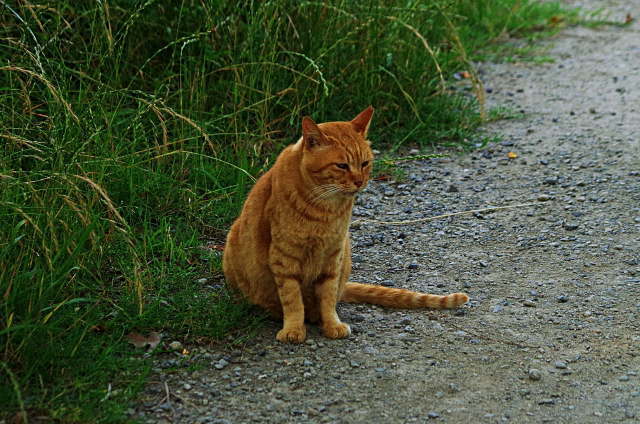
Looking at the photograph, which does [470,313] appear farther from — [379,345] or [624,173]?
[624,173]

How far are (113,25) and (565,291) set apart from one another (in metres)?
2.90

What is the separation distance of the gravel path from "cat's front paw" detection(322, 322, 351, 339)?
1.3 inches

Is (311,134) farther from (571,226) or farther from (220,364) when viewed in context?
(571,226)

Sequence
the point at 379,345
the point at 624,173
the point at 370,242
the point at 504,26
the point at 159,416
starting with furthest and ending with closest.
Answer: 1. the point at 504,26
2. the point at 624,173
3. the point at 370,242
4. the point at 379,345
5. the point at 159,416

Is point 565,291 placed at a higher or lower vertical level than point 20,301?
lower

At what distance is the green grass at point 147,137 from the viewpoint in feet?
10.2

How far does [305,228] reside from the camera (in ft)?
11.5

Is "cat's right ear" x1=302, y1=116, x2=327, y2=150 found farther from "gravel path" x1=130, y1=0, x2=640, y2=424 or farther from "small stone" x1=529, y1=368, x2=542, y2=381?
"small stone" x1=529, y1=368, x2=542, y2=381

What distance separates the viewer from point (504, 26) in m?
7.66

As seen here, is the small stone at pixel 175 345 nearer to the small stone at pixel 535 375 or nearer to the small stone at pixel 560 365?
the small stone at pixel 535 375

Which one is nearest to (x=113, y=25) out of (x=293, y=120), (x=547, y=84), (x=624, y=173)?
(x=293, y=120)

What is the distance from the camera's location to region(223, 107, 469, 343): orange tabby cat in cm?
350

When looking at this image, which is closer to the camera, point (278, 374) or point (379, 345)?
point (278, 374)

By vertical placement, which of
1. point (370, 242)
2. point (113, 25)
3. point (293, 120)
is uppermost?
point (113, 25)
